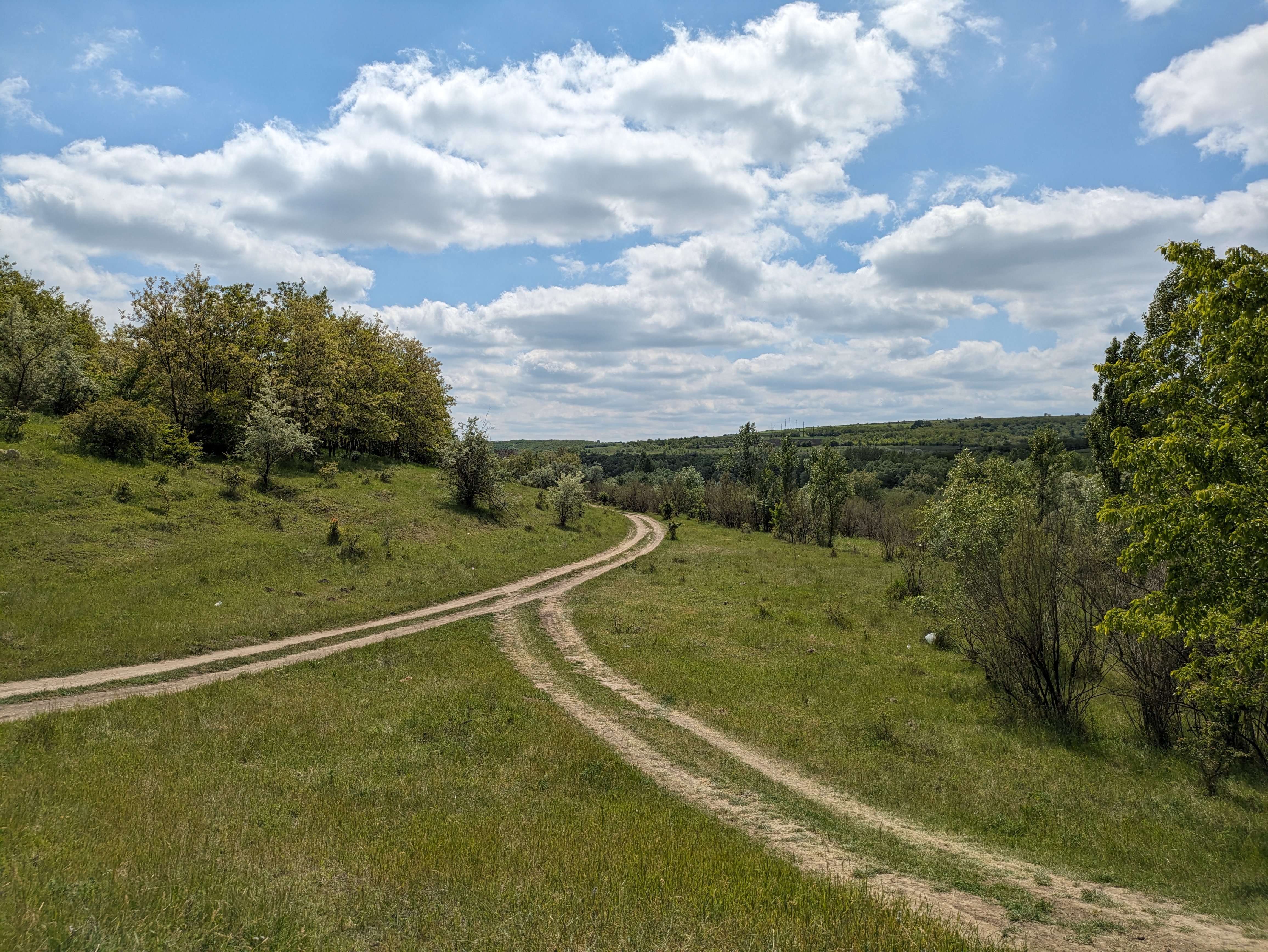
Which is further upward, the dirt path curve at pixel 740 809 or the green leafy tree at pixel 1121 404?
the green leafy tree at pixel 1121 404

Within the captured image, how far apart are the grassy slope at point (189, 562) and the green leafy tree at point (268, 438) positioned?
1.69 metres

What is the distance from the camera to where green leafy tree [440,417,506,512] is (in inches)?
1770

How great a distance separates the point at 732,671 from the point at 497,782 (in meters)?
10.5

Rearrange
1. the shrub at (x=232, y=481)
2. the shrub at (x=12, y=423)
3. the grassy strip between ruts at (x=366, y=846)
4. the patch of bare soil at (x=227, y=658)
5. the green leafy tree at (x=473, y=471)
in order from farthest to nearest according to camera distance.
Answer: the green leafy tree at (x=473, y=471), the shrub at (x=232, y=481), the shrub at (x=12, y=423), the patch of bare soil at (x=227, y=658), the grassy strip between ruts at (x=366, y=846)

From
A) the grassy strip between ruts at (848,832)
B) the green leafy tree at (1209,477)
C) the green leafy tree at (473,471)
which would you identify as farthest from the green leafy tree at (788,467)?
the green leafy tree at (1209,477)

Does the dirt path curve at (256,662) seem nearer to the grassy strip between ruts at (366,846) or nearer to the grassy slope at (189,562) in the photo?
the grassy slope at (189,562)

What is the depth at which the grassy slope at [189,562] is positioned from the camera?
17797 millimetres

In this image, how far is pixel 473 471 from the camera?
148 feet

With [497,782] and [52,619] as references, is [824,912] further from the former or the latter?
[52,619]

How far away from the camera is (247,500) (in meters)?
33.1

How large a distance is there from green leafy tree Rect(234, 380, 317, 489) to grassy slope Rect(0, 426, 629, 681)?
169 cm

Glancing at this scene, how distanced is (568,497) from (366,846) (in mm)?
44894

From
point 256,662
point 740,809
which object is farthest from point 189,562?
point 740,809

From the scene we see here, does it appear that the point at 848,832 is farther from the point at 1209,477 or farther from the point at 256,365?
the point at 256,365
